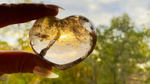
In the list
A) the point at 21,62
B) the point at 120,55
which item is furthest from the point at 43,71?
the point at 120,55

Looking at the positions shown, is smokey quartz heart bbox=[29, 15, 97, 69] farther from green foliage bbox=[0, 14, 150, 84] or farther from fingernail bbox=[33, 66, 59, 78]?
green foliage bbox=[0, 14, 150, 84]

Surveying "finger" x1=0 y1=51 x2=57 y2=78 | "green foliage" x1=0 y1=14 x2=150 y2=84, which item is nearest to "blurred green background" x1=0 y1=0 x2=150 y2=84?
"green foliage" x1=0 y1=14 x2=150 y2=84

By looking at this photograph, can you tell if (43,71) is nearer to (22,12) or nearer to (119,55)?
A: (22,12)

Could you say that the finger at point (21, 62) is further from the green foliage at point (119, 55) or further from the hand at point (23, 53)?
the green foliage at point (119, 55)

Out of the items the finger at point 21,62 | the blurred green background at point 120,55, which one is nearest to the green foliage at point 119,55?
the blurred green background at point 120,55

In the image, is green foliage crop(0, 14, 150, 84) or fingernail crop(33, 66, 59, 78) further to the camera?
green foliage crop(0, 14, 150, 84)

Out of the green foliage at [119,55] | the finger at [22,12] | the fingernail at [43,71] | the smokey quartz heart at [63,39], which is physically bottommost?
the green foliage at [119,55]
